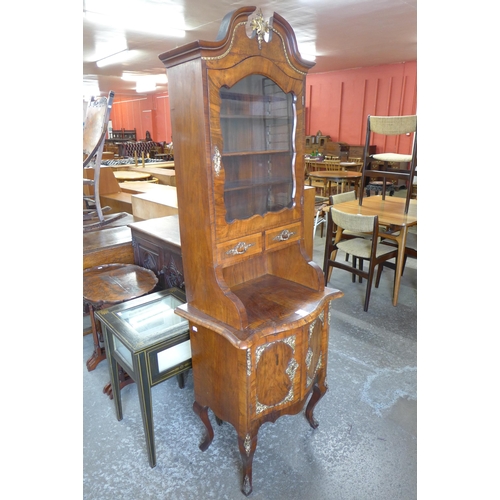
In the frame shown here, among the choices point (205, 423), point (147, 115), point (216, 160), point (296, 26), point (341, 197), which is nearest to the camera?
point (216, 160)

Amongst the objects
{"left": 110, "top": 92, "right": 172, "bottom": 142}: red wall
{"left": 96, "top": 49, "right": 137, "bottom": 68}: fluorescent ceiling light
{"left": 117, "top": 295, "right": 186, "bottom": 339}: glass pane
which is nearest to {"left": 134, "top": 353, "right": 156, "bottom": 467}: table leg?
{"left": 117, "top": 295, "right": 186, "bottom": 339}: glass pane

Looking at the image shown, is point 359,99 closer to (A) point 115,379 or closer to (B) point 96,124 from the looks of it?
(B) point 96,124

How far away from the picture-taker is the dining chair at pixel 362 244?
2.87 metres

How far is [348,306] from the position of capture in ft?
10.4

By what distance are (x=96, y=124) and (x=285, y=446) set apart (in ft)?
7.69

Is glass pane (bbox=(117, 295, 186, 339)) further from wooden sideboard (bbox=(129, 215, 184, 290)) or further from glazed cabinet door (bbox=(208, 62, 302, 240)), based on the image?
glazed cabinet door (bbox=(208, 62, 302, 240))

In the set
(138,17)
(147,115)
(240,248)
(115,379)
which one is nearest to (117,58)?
(138,17)

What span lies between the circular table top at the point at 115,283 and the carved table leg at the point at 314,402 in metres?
1.10

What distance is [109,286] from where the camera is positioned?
2.24 m

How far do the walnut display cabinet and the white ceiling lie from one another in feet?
9.21
